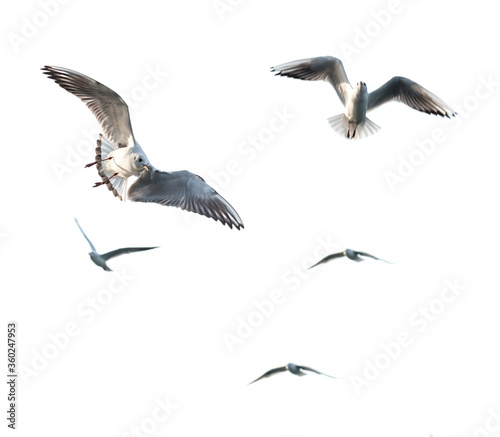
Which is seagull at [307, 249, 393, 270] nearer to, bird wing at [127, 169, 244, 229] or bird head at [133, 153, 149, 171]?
bird wing at [127, 169, 244, 229]

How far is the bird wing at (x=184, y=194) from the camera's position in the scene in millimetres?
7930

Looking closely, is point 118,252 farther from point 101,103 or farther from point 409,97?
point 409,97

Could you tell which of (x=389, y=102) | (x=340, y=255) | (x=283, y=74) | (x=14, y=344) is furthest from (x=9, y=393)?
(x=389, y=102)

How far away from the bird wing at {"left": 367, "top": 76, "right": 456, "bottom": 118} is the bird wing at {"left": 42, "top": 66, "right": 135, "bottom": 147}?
3.25 meters

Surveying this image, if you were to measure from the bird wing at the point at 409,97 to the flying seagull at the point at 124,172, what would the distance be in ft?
9.90

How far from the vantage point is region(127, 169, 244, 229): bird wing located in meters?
7.93

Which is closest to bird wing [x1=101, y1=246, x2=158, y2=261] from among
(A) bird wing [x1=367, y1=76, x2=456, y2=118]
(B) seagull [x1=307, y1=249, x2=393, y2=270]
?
(B) seagull [x1=307, y1=249, x2=393, y2=270]

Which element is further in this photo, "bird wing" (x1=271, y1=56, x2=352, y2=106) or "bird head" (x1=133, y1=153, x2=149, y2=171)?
"bird wing" (x1=271, y1=56, x2=352, y2=106)

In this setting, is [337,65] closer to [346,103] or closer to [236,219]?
[346,103]

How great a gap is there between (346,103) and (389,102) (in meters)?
0.62

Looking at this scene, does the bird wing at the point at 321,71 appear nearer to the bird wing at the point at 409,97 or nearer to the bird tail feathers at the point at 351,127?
the bird tail feathers at the point at 351,127

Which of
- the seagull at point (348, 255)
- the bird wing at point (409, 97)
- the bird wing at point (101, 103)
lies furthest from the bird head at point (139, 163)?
the bird wing at point (409, 97)

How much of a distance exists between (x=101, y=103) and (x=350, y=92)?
120 inches

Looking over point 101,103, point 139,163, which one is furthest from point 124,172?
point 101,103
